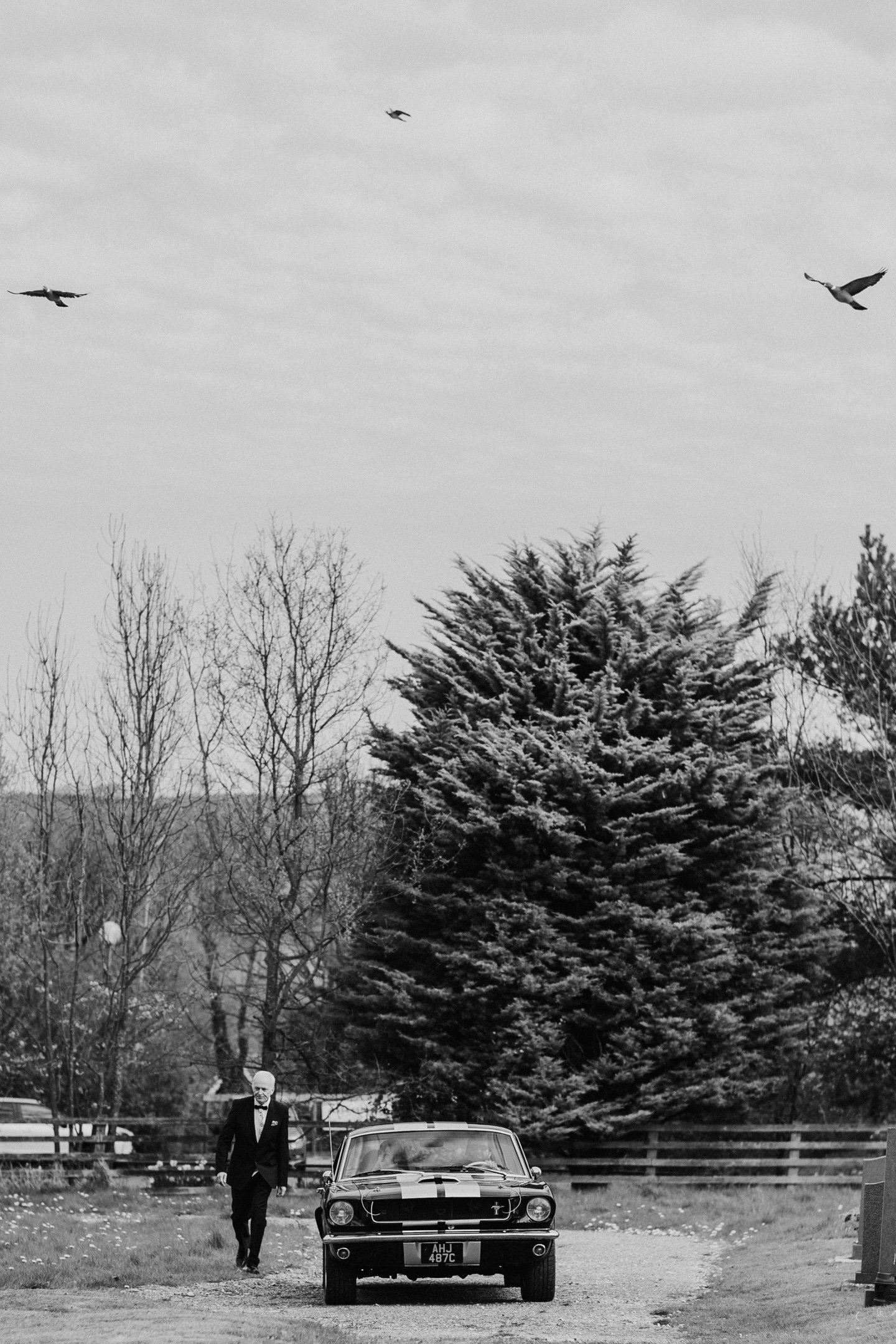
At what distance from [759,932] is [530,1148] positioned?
5.18 metres

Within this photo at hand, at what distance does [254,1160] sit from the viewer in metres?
14.1

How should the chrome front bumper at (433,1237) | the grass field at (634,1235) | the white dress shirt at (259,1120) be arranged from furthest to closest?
the white dress shirt at (259,1120), the chrome front bumper at (433,1237), the grass field at (634,1235)

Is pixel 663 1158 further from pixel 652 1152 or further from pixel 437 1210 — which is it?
pixel 437 1210

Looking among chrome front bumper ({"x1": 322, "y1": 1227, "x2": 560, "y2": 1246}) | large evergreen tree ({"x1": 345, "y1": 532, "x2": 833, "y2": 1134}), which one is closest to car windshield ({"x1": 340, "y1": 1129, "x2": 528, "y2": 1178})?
chrome front bumper ({"x1": 322, "y1": 1227, "x2": 560, "y2": 1246})

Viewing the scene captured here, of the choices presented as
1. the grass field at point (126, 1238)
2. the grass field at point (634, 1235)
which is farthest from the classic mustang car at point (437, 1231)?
the grass field at point (126, 1238)

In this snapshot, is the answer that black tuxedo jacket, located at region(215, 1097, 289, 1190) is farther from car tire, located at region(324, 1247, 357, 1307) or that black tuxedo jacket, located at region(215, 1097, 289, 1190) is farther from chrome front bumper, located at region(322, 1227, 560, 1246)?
chrome front bumper, located at region(322, 1227, 560, 1246)

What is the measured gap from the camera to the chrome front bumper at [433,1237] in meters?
12.3

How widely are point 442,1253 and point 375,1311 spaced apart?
619mm

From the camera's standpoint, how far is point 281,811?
A: 94.7ft

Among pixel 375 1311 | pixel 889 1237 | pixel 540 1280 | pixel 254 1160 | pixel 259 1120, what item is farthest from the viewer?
pixel 259 1120

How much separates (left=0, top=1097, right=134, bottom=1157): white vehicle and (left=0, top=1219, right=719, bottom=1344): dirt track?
11.9 metres

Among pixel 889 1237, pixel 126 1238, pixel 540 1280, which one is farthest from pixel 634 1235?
pixel 889 1237

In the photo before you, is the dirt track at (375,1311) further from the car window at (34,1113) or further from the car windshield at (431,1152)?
the car window at (34,1113)

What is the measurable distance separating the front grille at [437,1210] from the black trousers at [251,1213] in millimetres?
1920
